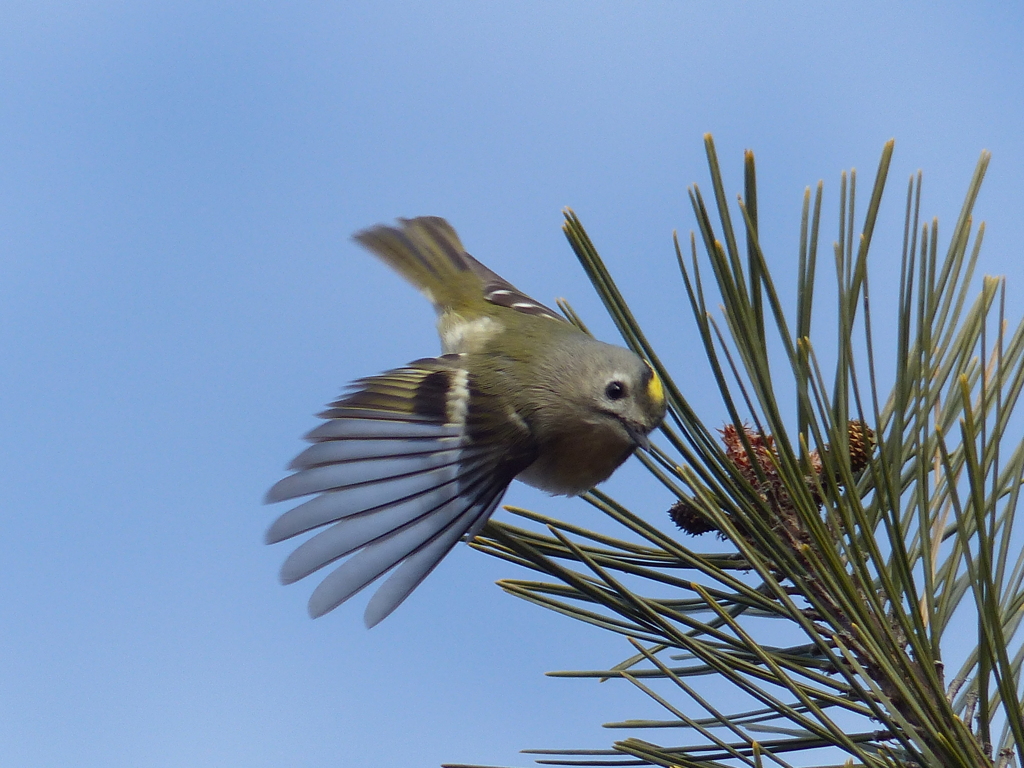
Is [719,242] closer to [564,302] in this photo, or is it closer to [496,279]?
[564,302]

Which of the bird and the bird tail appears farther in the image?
the bird tail

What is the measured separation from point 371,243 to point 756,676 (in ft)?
3.26

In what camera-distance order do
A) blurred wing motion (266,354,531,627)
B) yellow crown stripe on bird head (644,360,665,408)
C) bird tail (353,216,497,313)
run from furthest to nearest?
bird tail (353,216,497,313)
yellow crown stripe on bird head (644,360,665,408)
blurred wing motion (266,354,531,627)

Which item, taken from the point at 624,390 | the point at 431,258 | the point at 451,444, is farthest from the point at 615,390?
the point at 431,258

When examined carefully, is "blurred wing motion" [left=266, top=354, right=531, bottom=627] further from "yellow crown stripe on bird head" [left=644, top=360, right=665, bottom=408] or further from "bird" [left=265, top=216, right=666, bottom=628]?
"yellow crown stripe on bird head" [left=644, top=360, right=665, bottom=408]

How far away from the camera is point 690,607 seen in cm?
83

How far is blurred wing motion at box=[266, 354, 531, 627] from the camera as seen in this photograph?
0.82m

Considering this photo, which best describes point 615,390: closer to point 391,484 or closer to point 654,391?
point 654,391

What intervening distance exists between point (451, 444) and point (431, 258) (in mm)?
555

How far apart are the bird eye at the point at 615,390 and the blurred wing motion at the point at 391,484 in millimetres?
122

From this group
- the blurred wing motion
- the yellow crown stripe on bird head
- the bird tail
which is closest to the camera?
the blurred wing motion

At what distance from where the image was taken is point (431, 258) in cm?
149

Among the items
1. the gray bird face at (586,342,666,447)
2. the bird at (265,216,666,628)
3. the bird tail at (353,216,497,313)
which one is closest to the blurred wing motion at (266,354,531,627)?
the bird at (265,216,666,628)

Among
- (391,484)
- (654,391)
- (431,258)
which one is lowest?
(391,484)
